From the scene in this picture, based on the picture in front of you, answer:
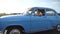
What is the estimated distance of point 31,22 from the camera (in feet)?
29.3

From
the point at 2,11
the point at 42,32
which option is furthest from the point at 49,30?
the point at 2,11

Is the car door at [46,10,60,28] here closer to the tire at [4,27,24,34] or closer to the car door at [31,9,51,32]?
the car door at [31,9,51,32]

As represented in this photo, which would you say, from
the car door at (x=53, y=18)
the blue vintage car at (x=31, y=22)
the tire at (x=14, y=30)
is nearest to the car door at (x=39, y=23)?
the blue vintage car at (x=31, y=22)

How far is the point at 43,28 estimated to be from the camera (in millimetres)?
9195

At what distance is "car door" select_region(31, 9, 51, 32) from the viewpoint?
8.99 m

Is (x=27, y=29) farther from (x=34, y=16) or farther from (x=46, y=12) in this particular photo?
(x=46, y=12)

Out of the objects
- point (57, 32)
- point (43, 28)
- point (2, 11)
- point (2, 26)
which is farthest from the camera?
point (2, 11)

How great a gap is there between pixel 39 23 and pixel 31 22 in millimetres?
439

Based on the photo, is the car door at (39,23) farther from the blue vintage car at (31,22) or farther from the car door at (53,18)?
the car door at (53,18)

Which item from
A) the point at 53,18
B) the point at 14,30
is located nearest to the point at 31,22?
the point at 14,30

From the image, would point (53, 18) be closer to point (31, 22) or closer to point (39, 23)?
point (39, 23)

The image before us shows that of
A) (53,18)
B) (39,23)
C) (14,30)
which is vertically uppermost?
(53,18)

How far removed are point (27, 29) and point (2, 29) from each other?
125cm

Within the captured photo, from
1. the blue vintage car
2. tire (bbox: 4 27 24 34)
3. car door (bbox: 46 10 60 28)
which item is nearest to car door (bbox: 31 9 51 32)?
the blue vintage car
